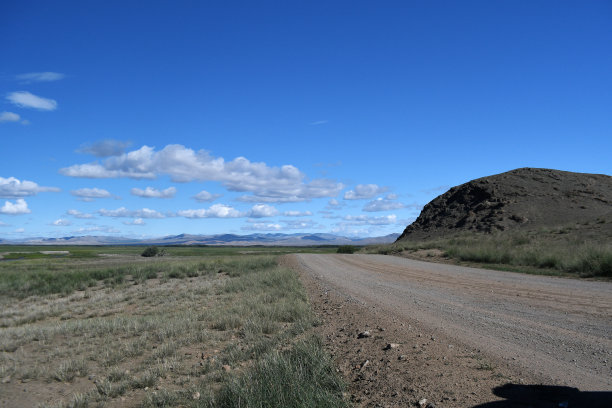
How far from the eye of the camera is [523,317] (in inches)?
369

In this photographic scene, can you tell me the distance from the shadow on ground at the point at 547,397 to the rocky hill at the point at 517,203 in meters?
51.9

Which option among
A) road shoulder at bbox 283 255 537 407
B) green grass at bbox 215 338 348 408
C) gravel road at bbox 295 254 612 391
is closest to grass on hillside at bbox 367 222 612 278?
gravel road at bbox 295 254 612 391

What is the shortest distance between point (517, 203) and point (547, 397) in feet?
208

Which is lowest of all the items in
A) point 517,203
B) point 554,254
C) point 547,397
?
point 547,397

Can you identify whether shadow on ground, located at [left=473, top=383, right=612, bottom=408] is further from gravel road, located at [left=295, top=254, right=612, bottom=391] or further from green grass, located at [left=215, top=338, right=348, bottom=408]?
green grass, located at [left=215, top=338, right=348, bottom=408]

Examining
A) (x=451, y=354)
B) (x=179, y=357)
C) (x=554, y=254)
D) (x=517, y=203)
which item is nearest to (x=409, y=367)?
(x=451, y=354)

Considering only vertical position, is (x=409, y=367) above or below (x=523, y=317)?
below

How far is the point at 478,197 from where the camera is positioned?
229ft

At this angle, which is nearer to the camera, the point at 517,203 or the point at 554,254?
the point at 554,254

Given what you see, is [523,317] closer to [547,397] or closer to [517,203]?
[547,397]

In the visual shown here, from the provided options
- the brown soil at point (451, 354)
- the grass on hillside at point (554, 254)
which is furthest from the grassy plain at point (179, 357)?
the grass on hillside at point (554, 254)

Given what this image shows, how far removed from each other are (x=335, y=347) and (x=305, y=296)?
23.0ft

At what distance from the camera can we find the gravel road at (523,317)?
5.98 meters

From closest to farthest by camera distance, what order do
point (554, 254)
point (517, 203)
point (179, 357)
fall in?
point (179, 357) → point (554, 254) → point (517, 203)
